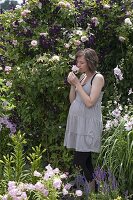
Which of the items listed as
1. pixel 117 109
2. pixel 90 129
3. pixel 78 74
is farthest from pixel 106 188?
pixel 78 74

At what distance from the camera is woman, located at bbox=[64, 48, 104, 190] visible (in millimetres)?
4441

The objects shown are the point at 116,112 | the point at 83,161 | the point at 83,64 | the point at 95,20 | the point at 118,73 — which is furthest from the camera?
the point at 95,20

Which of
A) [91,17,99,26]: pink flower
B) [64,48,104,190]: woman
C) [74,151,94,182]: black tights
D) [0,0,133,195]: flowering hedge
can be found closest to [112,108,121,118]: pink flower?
[0,0,133,195]: flowering hedge

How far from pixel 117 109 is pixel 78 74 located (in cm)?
56

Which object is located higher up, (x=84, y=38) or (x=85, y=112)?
(x=84, y=38)

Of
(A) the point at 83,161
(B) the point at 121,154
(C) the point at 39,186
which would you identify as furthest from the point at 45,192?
(B) the point at 121,154

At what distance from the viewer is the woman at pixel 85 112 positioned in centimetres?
444

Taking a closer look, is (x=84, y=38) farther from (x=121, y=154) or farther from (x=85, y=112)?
(x=121, y=154)

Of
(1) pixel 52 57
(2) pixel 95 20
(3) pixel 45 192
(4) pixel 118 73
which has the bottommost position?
(3) pixel 45 192

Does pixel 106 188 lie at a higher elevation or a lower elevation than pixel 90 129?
lower

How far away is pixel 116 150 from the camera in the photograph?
469cm

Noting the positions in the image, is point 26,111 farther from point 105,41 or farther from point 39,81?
point 105,41

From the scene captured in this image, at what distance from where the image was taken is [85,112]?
14.9ft

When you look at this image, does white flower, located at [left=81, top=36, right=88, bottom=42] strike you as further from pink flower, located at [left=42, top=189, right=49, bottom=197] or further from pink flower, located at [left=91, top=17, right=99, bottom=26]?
pink flower, located at [left=42, top=189, right=49, bottom=197]
